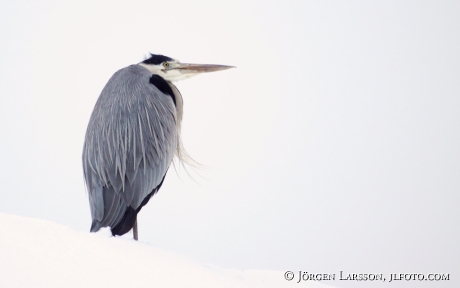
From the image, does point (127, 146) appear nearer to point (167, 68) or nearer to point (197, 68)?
point (167, 68)

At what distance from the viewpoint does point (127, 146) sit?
4.85 m

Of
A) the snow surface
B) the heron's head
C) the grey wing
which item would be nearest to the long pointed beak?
the heron's head

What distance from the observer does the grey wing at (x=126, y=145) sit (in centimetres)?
458

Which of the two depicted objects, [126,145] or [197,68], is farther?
[197,68]

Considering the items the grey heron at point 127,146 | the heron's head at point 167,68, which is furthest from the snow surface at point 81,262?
the heron's head at point 167,68

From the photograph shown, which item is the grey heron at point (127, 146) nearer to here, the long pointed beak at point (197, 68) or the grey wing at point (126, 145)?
the grey wing at point (126, 145)

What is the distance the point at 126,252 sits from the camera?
235 cm

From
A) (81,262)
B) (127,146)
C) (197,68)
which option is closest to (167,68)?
(197,68)

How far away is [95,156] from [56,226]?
2460mm

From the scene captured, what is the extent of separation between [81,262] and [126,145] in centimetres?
285

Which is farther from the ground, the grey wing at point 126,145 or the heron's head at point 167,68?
the heron's head at point 167,68

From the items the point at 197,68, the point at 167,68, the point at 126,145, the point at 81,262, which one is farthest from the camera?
the point at 197,68

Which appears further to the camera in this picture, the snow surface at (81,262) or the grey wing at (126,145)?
the grey wing at (126,145)

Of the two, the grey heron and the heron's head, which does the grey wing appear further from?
the heron's head
